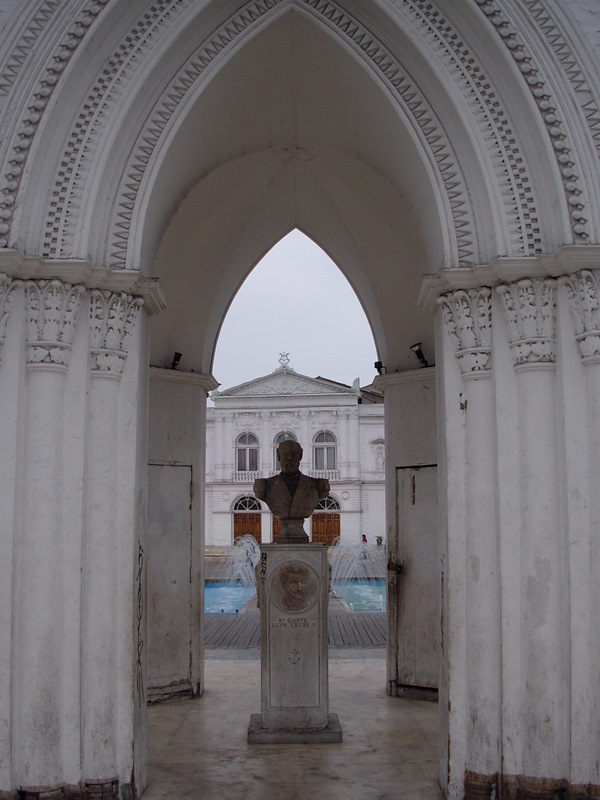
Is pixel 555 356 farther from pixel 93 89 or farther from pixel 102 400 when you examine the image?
pixel 93 89

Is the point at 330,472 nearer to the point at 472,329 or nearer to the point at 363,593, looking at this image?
the point at 363,593

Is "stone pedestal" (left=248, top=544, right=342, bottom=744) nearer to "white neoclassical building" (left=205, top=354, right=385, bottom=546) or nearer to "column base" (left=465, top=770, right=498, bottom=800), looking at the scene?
"column base" (left=465, top=770, right=498, bottom=800)

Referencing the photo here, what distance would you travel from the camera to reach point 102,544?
15.7ft

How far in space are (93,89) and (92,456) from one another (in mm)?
2350

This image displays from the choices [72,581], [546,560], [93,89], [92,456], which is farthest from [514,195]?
[72,581]

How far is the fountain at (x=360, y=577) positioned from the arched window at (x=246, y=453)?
8.11m

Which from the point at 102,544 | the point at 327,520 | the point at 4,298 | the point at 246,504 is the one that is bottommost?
the point at 327,520

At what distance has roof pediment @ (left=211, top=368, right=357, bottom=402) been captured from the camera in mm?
38625

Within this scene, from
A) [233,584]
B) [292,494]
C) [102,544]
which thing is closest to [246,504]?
[233,584]

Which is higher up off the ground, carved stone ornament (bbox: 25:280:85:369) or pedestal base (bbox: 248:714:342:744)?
carved stone ornament (bbox: 25:280:85:369)

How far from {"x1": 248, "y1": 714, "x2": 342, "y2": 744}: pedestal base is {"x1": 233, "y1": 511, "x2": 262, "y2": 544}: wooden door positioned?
3154 centimetres

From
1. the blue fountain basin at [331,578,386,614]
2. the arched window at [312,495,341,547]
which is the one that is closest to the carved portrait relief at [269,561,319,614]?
the blue fountain basin at [331,578,386,614]

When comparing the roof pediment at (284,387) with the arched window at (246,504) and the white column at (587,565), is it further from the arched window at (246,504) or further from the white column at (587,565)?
the white column at (587,565)

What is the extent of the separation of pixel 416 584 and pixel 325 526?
30284 mm
